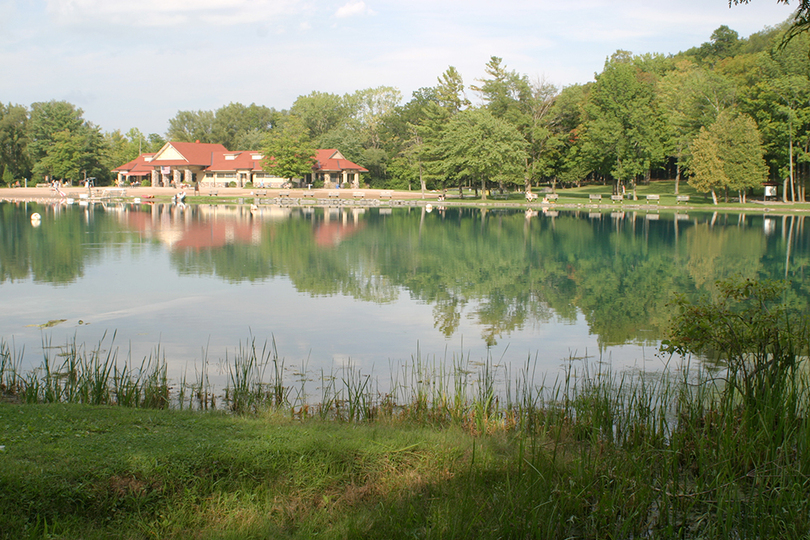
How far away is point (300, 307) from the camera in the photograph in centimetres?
1290

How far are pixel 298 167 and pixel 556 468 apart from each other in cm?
6209

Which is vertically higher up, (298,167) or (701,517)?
(298,167)

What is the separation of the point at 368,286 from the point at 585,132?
4839 centimetres

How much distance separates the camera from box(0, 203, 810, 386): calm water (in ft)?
32.9

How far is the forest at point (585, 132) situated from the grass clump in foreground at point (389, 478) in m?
33.6

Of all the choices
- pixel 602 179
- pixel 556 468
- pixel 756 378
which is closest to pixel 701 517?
pixel 556 468

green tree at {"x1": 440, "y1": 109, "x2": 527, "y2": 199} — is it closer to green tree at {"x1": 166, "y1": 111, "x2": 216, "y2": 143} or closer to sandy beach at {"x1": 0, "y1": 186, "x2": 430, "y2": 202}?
sandy beach at {"x1": 0, "y1": 186, "x2": 430, "y2": 202}

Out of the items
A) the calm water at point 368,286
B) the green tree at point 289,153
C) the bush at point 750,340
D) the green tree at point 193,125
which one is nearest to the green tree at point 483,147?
the green tree at point 289,153

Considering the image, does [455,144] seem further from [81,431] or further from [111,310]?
[81,431]

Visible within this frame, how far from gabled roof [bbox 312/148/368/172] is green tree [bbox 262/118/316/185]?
17.1 ft

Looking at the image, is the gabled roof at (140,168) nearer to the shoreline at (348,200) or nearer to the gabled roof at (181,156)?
the gabled roof at (181,156)

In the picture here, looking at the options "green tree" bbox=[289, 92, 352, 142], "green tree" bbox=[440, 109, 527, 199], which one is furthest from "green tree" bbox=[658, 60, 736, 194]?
"green tree" bbox=[289, 92, 352, 142]

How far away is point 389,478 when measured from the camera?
420 cm

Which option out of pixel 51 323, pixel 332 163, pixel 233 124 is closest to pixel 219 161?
pixel 332 163
